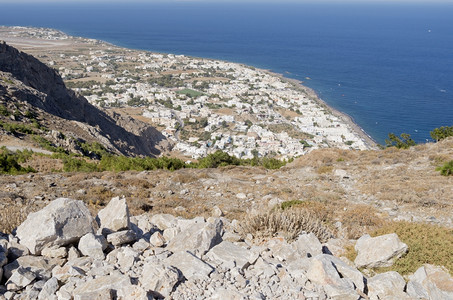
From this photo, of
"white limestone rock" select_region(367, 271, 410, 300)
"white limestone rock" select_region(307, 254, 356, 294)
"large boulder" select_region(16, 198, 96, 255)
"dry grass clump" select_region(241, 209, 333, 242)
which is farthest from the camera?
"dry grass clump" select_region(241, 209, 333, 242)

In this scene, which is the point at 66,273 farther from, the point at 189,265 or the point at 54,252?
the point at 189,265

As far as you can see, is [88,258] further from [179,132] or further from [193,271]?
[179,132]

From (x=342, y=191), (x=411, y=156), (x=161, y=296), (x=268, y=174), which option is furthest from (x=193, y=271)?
(x=411, y=156)

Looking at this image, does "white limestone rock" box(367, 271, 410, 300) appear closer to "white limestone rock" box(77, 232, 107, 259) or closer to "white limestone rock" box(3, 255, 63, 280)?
"white limestone rock" box(77, 232, 107, 259)

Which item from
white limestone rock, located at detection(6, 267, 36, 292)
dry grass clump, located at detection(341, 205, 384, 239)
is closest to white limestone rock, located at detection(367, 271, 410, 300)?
dry grass clump, located at detection(341, 205, 384, 239)

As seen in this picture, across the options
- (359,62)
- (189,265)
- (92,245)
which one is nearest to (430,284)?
(189,265)

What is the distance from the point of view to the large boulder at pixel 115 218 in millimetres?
5575

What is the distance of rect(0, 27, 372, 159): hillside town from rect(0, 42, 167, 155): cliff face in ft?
39.0

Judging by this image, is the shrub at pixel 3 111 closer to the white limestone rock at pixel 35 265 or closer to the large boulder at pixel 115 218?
the large boulder at pixel 115 218

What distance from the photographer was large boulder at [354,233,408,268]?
17.1 ft

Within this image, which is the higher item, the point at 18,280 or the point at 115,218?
the point at 115,218

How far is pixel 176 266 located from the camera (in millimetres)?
4504

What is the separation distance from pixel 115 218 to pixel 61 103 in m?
34.7

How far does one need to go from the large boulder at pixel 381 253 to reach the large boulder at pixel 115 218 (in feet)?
12.5
